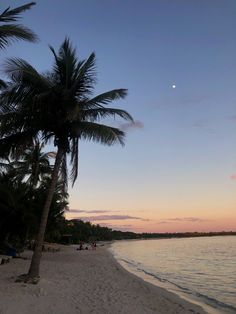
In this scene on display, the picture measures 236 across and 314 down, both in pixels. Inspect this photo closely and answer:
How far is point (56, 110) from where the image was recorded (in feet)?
51.3

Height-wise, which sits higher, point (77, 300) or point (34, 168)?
point (34, 168)

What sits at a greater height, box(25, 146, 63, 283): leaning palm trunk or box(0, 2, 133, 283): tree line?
box(0, 2, 133, 283): tree line

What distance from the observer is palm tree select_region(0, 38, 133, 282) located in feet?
50.1

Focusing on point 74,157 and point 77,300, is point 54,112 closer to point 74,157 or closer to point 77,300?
point 74,157

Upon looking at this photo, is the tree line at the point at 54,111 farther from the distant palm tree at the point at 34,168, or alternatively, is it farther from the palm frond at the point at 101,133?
the distant palm tree at the point at 34,168

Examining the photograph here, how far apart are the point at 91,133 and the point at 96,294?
244 inches

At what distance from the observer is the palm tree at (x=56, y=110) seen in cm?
1526

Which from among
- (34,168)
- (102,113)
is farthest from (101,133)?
(34,168)

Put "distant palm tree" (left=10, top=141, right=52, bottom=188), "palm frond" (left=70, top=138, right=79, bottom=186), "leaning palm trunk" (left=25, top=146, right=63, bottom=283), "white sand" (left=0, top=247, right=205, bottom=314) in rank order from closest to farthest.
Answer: "white sand" (left=0, top=247, right=205, bottom=314) → "leaning palm trunk" (left=25, top=146, right=63, bottom=283) → "palm frond" (left=70, top=138, right=79, bottom=186) → "distant palm tree" (left=10, top=141, right=52, bottom=188)

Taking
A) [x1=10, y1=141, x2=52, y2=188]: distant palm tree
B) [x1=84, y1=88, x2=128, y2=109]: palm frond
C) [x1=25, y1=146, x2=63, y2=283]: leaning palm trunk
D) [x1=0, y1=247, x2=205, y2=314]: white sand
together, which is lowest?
[x1=0, y1=247, x2=205, y2=314]: white sand

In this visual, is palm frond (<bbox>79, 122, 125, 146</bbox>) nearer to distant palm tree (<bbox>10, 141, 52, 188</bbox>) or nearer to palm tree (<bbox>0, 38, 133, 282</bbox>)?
palm tree (<bbox>0, 38, 133, 282</bbox>)

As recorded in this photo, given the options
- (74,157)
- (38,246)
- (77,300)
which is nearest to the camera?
(77,300)

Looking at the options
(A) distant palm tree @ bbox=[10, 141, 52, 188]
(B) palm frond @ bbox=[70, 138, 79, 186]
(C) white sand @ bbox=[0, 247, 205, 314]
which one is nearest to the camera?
(C) white sand @ bbox=[0, 247, 205, 314]

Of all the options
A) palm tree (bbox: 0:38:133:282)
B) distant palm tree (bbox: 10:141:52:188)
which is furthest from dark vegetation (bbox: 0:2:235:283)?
distant palm tree (bbox: 10:141:52:188)
